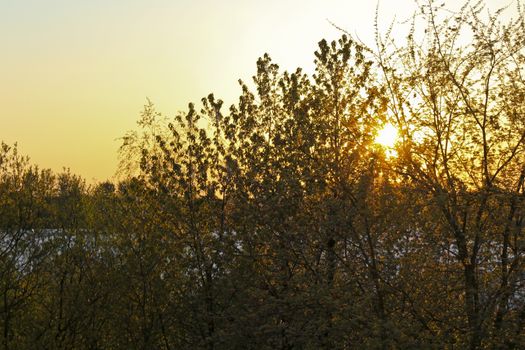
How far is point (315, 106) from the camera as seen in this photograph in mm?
15508

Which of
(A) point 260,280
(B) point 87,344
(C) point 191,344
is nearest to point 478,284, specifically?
(A) point 260,280

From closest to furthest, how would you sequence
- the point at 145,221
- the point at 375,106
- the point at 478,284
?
the point at 478,284, the point at 375,106, the point at 145,221

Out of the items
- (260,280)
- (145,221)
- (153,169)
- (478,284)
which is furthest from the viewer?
(145,221)

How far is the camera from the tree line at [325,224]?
481 inches

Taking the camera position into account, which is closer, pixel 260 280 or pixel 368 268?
pixel 368 268

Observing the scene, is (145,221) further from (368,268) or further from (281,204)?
(368,268)

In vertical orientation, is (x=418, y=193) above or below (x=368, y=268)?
above

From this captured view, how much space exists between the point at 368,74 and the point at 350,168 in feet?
6.75

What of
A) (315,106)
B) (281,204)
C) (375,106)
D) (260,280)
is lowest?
(260,280)

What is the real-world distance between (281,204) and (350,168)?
6.00ft

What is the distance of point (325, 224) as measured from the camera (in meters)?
12.9

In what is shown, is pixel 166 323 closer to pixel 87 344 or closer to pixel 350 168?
pixel 87 344

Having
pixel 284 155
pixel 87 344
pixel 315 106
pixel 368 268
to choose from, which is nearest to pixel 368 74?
pixel 315 106

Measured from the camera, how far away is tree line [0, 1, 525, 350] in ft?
40.1
